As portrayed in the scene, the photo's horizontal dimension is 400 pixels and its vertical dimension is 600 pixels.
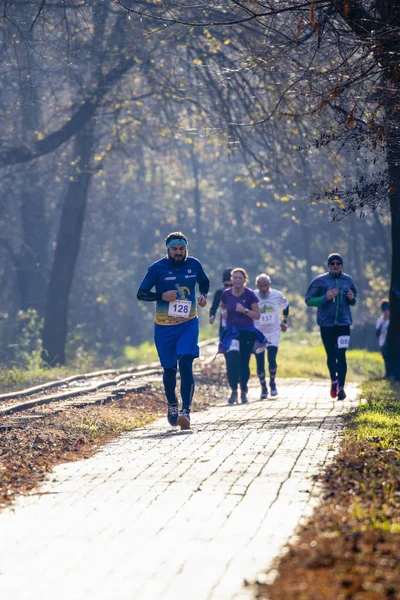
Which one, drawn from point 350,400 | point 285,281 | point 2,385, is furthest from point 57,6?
point 285,281

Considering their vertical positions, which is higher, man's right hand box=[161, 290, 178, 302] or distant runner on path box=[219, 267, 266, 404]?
man's right hand box=[161, 290, 178, 302]

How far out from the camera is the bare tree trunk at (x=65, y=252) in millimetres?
25406

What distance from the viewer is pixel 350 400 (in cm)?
1484

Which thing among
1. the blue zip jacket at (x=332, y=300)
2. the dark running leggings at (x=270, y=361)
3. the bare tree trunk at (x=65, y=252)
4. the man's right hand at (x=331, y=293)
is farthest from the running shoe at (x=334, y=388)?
the bare tree trunk at (x=65, y=252)

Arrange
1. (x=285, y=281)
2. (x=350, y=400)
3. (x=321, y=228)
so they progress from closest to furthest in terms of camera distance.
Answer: (x=350, y=400) < (x=321, y=228) < (x=285, y=281)

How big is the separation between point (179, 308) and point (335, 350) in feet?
13.7

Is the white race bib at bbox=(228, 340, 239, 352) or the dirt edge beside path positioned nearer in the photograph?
the dirt edge beside path

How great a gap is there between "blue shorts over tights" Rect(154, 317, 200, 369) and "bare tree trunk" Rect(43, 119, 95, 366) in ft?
45.7

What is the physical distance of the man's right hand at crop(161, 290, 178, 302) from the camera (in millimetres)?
11078

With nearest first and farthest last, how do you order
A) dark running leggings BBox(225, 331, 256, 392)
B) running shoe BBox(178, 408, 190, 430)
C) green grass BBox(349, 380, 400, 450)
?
green grass BBox(349, 380, 400, 450) → running shoe BBox(178, 408, 190, 430) → dark running leggings BBox(225, 331, 256, 392)

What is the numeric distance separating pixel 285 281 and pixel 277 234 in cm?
305

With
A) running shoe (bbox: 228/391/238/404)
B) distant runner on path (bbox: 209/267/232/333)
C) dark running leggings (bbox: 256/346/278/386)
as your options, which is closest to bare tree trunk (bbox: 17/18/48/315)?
distant runner on path (bbox: 209/267/232/333)

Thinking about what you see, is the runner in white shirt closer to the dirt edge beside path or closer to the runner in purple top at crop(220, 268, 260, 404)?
the runner in purple top at crop(220, 268, 260, 404)

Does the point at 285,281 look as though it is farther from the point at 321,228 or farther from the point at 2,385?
the point at 2,385
